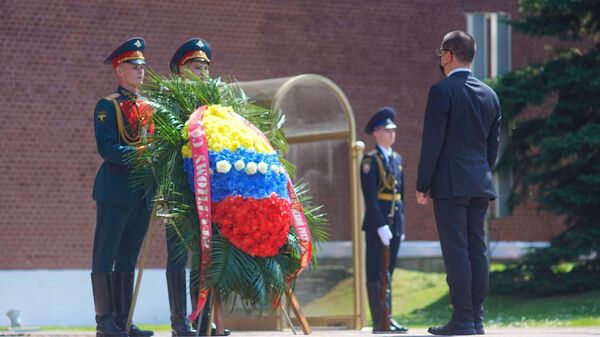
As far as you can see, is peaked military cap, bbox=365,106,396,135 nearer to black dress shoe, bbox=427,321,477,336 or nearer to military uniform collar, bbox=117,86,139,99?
military uniform collar, bbox=117,86,139,99

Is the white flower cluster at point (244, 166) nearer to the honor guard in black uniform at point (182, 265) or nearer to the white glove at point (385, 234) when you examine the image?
the honor guard in black uniform at point (182, 265)

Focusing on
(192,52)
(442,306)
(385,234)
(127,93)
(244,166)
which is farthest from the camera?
(442,306)

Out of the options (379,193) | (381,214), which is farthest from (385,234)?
(379,193)

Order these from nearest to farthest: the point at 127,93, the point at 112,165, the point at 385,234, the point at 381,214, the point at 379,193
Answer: the point at 112,165
the point at 127,93
the point at 385,234
the point at 381,214
the point at 379,193

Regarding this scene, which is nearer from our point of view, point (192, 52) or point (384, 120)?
point (192, 52)

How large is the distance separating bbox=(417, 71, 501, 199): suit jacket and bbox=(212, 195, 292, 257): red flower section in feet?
3.37

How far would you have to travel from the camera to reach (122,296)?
9328 mm

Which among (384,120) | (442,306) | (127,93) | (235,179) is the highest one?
(384,120)

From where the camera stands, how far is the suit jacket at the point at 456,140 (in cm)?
832

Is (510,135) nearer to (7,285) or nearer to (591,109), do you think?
(591,109)

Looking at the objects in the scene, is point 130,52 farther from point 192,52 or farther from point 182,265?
point 182,265

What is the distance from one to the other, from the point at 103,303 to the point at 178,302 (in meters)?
0.58

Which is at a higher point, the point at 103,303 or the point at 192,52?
the point at 192,52

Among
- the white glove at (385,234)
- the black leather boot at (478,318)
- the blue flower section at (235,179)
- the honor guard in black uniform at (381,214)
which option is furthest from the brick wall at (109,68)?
the black leather boot at (478,318)
